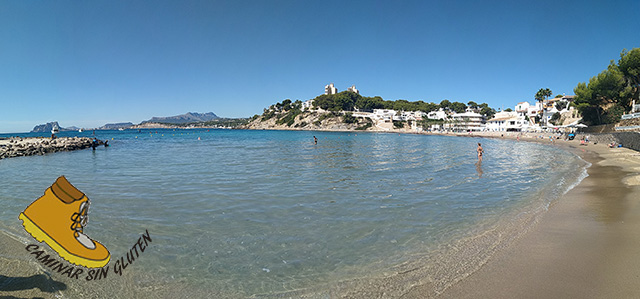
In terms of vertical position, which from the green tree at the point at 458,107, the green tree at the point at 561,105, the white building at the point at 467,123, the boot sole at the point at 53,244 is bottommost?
the boot sole at the point at 53,244

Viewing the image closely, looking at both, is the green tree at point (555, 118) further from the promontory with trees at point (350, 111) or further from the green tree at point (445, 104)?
the green tree at point (445, 104)

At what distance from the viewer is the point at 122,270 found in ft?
19.3

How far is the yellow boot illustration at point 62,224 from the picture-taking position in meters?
2.29

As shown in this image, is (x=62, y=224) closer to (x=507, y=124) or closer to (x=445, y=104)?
(x=507, y=124)

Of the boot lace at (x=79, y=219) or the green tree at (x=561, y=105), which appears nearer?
the boot lace at (x=79, y=219)

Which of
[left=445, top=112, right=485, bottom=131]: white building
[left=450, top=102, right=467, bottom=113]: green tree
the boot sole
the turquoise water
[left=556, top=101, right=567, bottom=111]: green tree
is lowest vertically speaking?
the turquoise water

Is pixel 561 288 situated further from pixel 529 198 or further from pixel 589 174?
pixel 589 174

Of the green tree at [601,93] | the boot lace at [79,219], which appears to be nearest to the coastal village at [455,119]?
the green tree at [601,93]

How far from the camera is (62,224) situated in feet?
7.81

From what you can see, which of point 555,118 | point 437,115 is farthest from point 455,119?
point 555,118

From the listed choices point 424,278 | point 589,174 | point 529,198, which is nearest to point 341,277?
point 424,278

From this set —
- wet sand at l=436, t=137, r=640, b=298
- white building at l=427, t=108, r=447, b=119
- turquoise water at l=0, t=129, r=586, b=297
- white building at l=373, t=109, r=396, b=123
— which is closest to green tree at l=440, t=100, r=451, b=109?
white building at l=427, t=108, r=447, b=119

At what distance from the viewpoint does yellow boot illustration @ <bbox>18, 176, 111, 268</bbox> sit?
2.29 metres

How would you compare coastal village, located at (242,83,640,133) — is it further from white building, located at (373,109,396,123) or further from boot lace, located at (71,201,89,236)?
boot lace, located at (71,201,89,236)
